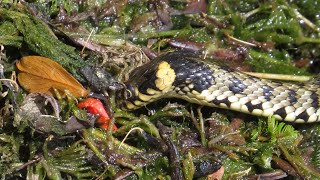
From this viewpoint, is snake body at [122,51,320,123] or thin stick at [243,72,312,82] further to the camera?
thin stick at [243,72,312,82]

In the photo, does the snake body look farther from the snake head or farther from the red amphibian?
the red amphibian

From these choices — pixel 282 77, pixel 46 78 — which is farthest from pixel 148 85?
pixel 282 77

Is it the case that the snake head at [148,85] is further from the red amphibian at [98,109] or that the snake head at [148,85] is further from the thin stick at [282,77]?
the thin stick at [282,77]

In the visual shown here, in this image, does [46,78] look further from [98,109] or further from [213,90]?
[213,90]

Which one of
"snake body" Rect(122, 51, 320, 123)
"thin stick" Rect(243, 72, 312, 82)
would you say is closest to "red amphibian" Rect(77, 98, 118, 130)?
"snake body" Rect(122, 51, 320, 123)

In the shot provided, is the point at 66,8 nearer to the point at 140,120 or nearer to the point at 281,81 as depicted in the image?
the point at 140,120

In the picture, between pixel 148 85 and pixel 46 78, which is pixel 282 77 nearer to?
pixel 148 85

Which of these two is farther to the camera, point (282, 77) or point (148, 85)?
point (282, 77)

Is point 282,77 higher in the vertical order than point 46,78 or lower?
lower
